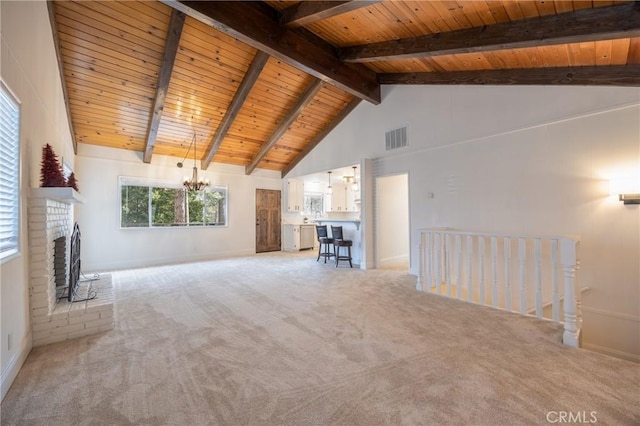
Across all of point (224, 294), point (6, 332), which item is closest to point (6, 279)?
point (6, 332)

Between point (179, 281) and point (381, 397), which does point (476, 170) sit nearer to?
point (381, 397)

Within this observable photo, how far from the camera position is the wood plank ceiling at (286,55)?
10.0 feet

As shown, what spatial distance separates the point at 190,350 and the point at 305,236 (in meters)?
6.84

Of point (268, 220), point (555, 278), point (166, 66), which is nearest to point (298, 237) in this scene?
point (268, 220)

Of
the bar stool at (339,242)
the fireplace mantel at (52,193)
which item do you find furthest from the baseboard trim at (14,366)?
the bar stool at (339,242)

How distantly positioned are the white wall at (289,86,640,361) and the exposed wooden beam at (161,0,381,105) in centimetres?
150

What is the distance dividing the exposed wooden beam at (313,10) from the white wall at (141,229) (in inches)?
199

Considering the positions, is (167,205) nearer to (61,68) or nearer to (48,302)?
(61,68)

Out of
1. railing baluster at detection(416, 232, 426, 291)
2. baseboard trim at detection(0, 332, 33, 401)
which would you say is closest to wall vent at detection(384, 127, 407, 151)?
railing baluster at detection(416, 232, 426, 291)

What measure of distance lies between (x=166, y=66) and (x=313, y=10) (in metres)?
2.59

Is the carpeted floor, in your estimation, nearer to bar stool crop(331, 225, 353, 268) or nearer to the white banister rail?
the white banister rail

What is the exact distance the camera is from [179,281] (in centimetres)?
505

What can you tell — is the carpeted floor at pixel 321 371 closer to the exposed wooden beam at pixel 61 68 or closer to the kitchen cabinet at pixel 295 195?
the exposed wooden beam at pixel 61 68

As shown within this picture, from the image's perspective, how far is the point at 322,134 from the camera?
24.5 feet
